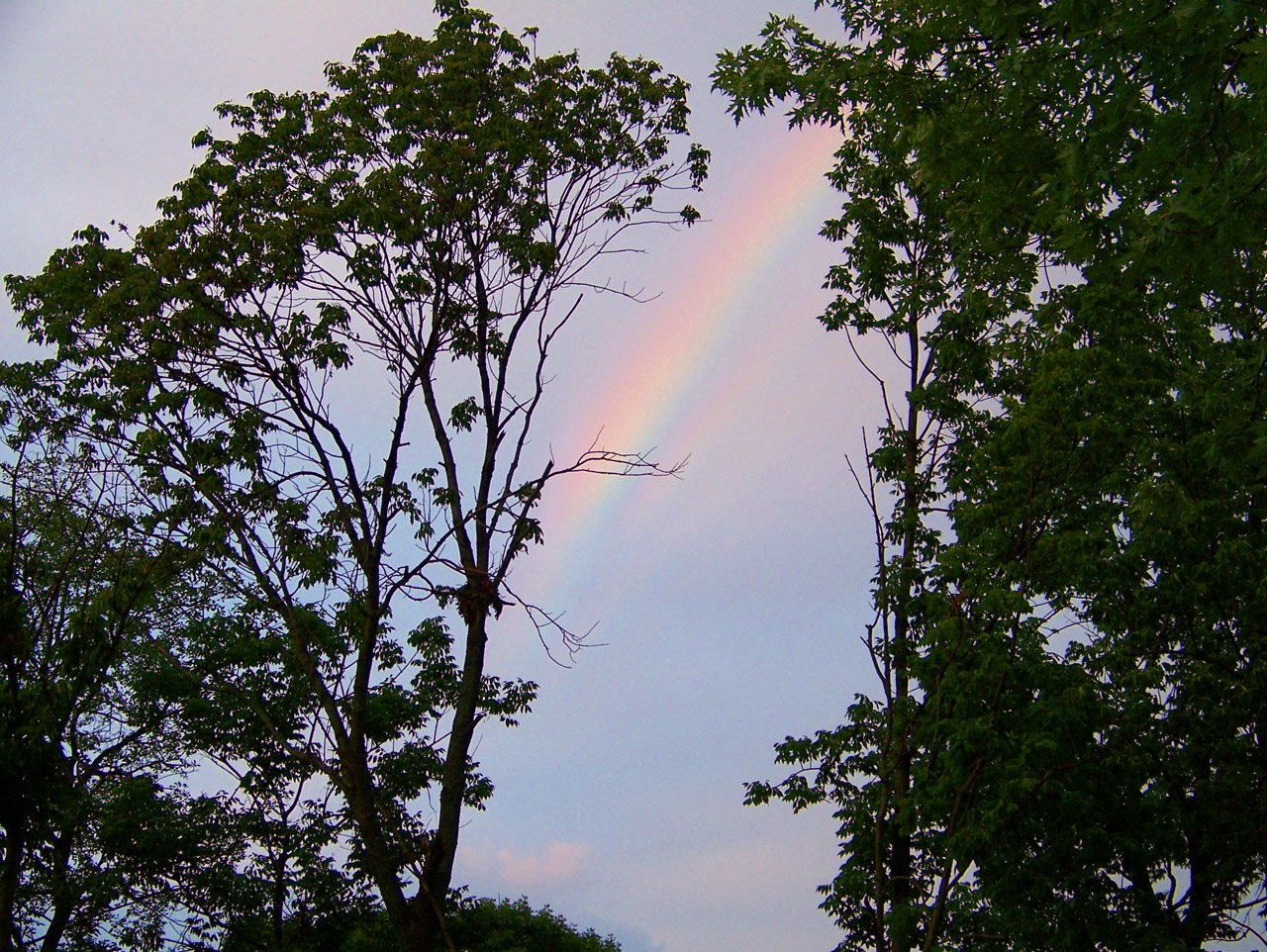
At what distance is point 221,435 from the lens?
13.5 m

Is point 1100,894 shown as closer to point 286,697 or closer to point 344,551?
point 344,551

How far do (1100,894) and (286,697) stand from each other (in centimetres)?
1506

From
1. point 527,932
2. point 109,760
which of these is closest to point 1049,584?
point 109,760

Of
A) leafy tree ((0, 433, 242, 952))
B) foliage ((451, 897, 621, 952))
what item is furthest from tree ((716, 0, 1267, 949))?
foliage ((451, 897, 621, 952))

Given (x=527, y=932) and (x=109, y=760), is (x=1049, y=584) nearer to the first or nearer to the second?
(x=109, y=760)

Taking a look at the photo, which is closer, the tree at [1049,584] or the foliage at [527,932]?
the tree at [1049,584]

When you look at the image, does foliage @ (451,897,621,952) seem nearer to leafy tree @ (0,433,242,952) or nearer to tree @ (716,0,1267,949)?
leafy tree @ (0,433,242,952)

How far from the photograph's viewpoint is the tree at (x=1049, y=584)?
9.26 m

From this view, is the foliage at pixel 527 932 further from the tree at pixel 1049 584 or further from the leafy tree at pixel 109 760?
the tree at pixel 1049 584

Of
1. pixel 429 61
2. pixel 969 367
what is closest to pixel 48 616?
pixel 429 61

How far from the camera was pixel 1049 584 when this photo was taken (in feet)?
47.6

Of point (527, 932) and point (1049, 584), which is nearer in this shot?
point (1049, 584)

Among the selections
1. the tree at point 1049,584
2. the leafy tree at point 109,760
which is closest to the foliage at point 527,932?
the leafy tree at point 109,760

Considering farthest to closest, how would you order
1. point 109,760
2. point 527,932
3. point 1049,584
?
1. point 527,932
2. point 109,760
3. point 1049,584
